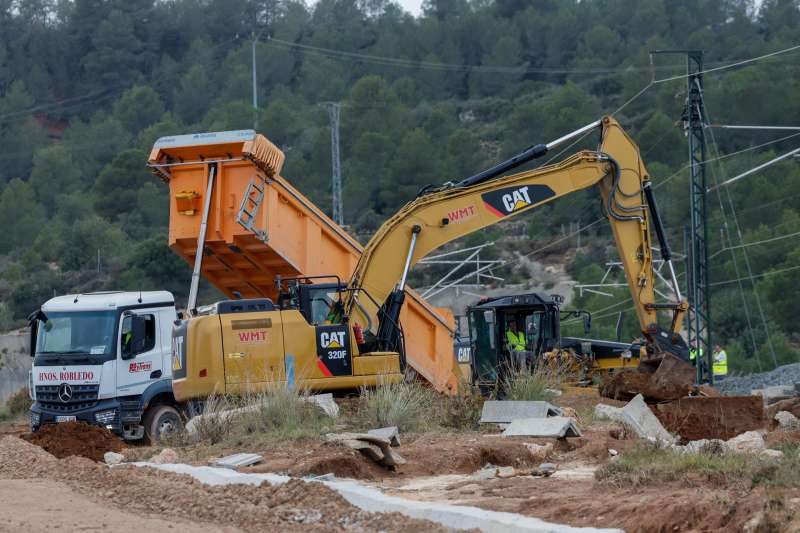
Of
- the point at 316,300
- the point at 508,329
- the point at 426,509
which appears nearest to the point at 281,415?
the point at 316,300

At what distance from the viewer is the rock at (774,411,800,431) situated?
54.7ft

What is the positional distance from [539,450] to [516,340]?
9572 mm

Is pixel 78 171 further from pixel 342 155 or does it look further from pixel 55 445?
pixel 55 445

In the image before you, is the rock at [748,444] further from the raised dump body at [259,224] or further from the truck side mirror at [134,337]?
the truck side mirror at [134,337]

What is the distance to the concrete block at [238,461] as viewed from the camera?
13594mm

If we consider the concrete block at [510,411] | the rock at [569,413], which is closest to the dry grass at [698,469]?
the concrete block at [510,411]

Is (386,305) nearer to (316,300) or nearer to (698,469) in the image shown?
(316,300)

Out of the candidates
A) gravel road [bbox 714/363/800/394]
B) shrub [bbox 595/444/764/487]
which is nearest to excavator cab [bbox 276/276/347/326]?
shrub [bbox 595/444/764/487]

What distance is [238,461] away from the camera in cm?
1374

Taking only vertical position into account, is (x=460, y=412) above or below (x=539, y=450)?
above

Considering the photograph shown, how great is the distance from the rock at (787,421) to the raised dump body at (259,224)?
7.14 meters

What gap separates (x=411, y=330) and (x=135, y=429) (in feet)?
17.3

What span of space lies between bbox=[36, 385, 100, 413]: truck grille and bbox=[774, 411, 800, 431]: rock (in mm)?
10755

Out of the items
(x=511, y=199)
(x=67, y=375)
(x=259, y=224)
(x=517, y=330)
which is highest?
(x=511, y=199)
